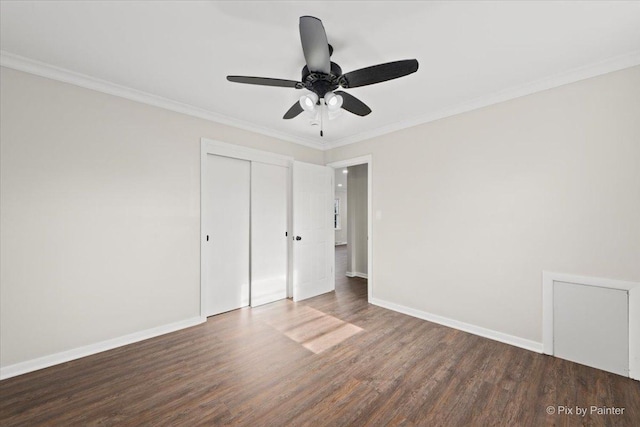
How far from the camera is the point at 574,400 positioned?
6.25ft

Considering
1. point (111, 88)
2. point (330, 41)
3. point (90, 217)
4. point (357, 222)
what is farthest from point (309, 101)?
point (357, 222)

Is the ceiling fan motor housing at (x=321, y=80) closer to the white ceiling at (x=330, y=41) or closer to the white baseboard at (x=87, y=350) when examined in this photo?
the white ceiling at (x=330, y=41)

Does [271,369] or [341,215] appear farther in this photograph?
[341,215]

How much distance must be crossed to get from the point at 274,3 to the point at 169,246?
8.45 feet

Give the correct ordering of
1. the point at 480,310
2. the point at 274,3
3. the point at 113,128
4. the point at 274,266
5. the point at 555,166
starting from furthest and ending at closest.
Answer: the point at 274,266 → the point at 480,310 → the point at 113,128 → the point at 555,166 → the point at 274,3

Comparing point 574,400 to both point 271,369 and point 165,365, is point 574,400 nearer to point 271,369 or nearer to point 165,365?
point 271,369

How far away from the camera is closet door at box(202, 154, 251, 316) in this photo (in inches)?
135

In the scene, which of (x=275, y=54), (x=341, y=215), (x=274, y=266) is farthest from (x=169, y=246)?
(x=341, y=215)

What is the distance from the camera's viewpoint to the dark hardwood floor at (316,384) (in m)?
1.75

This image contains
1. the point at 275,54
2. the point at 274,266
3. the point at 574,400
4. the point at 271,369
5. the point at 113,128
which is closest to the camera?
the point at 574,400

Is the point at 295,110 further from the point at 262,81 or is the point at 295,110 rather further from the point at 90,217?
the point at 90,217

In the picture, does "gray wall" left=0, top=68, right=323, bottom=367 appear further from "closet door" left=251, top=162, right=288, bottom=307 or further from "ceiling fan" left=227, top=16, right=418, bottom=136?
"ceiling fan" left=227, top=16, right=418, bottom=136

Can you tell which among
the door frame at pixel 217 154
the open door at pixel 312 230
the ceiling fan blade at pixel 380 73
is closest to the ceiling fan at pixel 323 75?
the ceiling fan blade at pixel 380 73

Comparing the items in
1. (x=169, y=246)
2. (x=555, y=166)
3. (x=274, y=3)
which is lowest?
(x=169, y=246)
